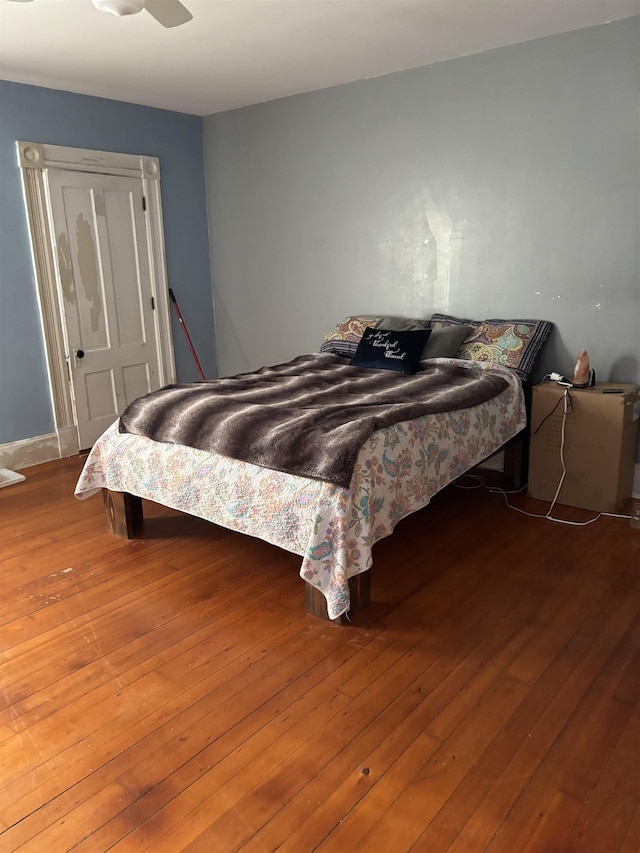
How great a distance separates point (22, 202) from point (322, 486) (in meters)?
3.09

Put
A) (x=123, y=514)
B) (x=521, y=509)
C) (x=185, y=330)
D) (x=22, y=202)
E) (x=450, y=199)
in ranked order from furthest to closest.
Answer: (x=185, y=330), (x=22, y=202), (x=450, y=199), (x=521, y=509), (x=123, y=514)

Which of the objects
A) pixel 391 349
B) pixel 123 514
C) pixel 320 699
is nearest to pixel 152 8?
pixel 391 349

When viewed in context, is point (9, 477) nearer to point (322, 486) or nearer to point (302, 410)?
point (302, 410)

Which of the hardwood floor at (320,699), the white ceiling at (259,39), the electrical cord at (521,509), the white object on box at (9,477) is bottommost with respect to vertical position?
the hardwood floor at (320,699)

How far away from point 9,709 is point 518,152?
365 centimetres

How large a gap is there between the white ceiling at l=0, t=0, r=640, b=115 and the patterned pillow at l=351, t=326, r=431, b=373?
1.58 metres

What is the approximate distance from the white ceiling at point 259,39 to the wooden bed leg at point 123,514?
2.26m

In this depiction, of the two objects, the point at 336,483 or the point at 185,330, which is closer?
the point at 336,483

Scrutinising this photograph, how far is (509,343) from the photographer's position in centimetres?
371

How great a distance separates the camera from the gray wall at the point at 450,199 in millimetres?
3443

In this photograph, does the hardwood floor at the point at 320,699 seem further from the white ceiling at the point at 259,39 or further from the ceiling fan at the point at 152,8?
the white ceiling at the point at 259,39

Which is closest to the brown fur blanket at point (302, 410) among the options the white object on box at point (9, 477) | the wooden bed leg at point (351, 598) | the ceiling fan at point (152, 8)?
the wooden bed leg at point (351, 598)

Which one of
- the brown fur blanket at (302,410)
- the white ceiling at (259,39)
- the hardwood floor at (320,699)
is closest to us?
the hardwood floor at (320,699)

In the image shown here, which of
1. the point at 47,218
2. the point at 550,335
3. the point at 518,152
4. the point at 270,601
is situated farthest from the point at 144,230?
the point at 270,601
